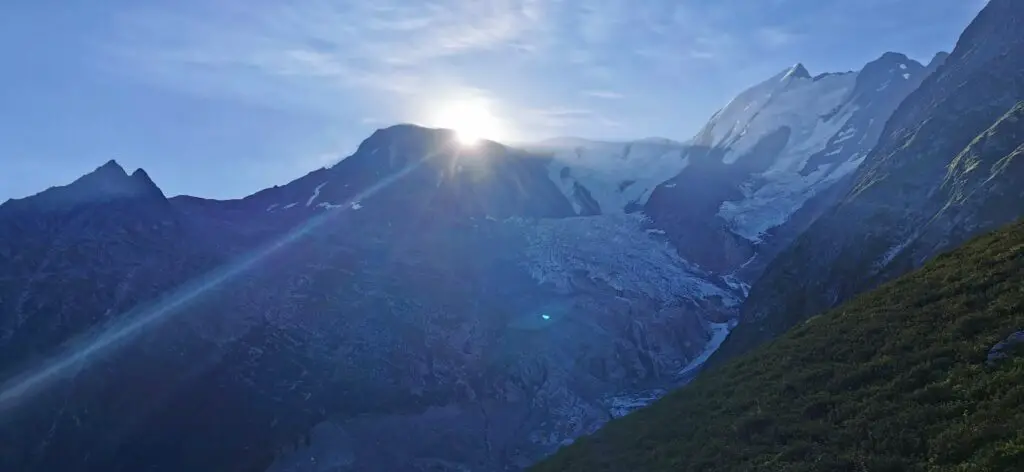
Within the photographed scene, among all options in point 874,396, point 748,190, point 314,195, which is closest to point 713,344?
point 748,190

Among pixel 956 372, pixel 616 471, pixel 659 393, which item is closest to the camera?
pixel 956 372

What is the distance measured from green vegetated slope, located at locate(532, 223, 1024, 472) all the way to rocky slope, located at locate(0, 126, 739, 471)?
67.3m

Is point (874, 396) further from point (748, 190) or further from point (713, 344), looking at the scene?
point (748, 190)

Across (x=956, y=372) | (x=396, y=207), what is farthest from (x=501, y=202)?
(x=956, y=372)

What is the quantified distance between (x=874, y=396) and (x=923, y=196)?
232ft

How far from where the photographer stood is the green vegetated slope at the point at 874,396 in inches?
Result: 836

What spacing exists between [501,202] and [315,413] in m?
79.9

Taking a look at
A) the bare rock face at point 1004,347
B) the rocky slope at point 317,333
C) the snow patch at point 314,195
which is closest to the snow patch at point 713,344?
the rocky slope at point 317,333

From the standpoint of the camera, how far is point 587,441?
37.2 meters

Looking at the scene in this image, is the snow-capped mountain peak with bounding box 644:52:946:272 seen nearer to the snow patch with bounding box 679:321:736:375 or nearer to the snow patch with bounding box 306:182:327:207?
the snow patch with bounding box 679:321:736:375

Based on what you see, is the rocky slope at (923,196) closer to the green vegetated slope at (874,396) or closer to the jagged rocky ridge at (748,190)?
the jagged rocky ridge at (748,190)

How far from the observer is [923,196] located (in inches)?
3465

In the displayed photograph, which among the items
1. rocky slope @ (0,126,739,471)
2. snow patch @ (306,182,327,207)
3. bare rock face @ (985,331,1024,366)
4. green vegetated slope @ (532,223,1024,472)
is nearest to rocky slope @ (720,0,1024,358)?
rocky slope @ (0,126,739,471)

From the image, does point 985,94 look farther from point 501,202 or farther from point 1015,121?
point 501,202
